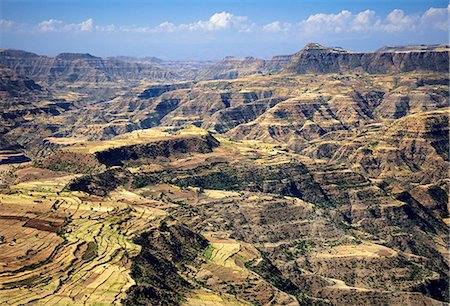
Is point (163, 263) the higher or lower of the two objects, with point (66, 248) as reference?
lower

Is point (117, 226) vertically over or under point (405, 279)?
over

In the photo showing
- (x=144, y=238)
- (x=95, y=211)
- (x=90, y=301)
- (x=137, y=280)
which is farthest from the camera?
(x=95, y=211)

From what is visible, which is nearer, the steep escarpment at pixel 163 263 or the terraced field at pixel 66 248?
the terraced field at pixel 66 248

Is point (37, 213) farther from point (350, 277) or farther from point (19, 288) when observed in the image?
point (350, 277)

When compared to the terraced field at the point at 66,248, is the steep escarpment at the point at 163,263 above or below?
below

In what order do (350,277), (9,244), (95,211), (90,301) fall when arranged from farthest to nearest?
(350,277)
(95,211)
(9,244)
(90,301)

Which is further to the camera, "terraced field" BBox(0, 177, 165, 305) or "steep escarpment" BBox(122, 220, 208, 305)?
"steep escarpment" BBox(122, 220, 208, 305)

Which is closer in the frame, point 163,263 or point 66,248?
point 66,248

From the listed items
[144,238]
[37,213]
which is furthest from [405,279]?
[37,213]

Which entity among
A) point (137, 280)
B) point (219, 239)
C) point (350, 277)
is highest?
point (137, 280)

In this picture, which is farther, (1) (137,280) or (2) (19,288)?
(1) (137,280)

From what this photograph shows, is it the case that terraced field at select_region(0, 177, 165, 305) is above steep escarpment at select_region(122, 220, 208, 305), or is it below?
above
